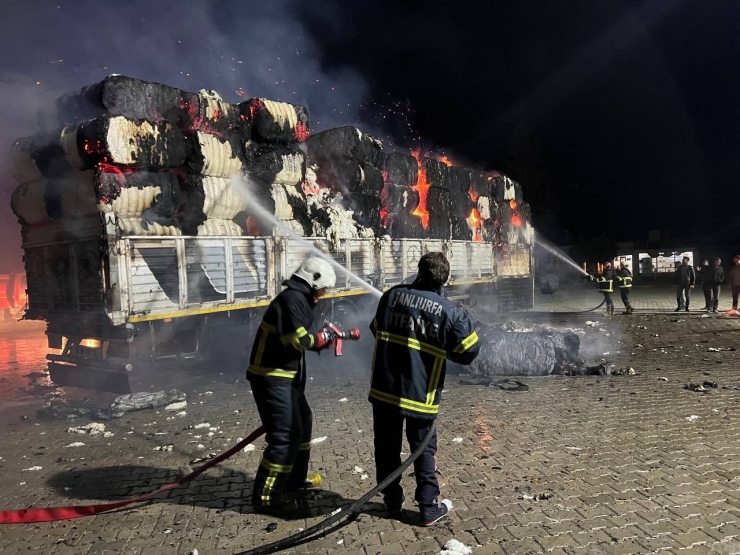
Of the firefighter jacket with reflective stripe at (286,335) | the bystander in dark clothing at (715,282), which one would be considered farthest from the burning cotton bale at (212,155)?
the bystander in dark clothing at (715,282)

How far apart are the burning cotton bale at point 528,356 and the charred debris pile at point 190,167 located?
3.53 m

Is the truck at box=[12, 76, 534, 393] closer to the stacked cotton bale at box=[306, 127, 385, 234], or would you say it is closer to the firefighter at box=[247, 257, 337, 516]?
the stacked cotton bale at box=[306, 127, 385, 234]

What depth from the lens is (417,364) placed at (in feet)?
11.1

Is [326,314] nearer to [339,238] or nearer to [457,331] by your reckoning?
[339,238]

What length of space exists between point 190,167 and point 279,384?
16.7ft

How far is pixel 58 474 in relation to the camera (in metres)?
4.54

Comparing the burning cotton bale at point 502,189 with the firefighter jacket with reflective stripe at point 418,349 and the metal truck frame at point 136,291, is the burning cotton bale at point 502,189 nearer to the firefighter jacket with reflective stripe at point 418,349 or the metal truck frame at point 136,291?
the metal truck frame at point 136,291

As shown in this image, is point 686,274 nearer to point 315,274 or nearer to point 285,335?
point 315,274

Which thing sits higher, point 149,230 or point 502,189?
point 502,189

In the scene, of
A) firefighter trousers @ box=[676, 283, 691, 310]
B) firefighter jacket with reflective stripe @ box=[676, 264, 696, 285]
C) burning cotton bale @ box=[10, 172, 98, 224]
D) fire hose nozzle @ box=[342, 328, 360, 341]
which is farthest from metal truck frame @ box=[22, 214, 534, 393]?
firefighter trousers @ box=[676, 283, 691, 310]

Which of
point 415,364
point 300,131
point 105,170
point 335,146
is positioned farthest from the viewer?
point 335,146

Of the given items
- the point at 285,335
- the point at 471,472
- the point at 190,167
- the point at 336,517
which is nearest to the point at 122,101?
the point at 190,167

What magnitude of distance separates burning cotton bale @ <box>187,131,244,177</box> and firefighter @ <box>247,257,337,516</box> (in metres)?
4.68

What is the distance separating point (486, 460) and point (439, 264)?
6.68 ft
